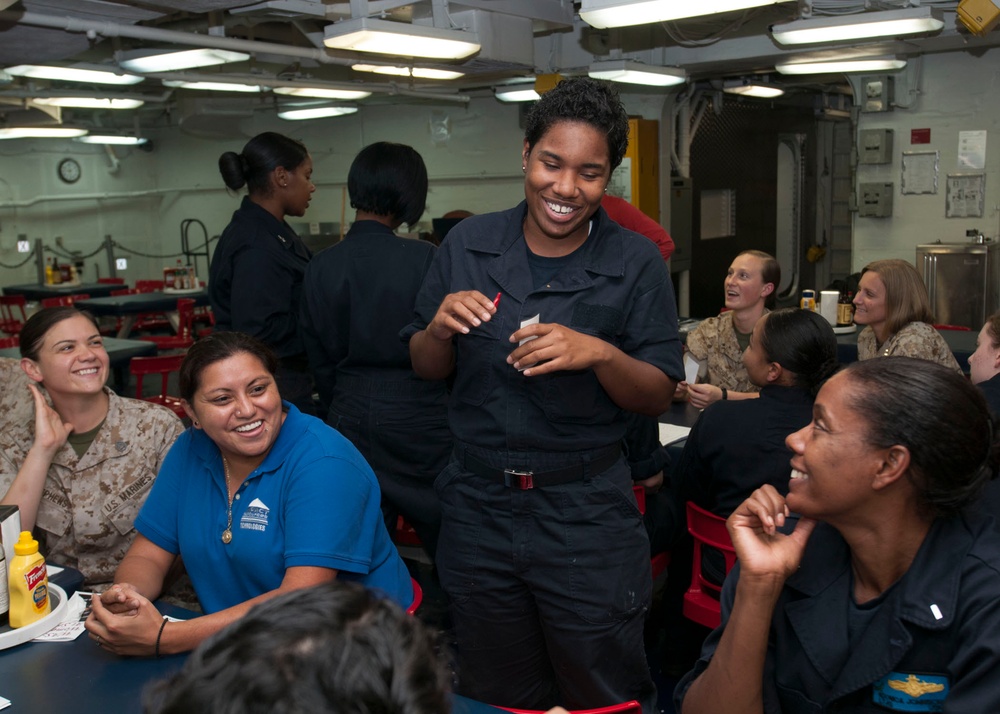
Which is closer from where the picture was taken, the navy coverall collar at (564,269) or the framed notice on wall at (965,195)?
the navy coverall collar at (564,269)

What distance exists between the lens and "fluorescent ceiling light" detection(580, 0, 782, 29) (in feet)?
14.1

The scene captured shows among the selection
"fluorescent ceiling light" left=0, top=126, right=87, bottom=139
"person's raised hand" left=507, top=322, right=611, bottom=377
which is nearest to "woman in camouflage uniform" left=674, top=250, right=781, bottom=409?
"person's raised hand" left=507, top=322, right=611, bottom=377

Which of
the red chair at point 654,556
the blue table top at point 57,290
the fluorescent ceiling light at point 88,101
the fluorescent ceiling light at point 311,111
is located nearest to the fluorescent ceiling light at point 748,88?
the fluorescent ceiling light at point 311,111

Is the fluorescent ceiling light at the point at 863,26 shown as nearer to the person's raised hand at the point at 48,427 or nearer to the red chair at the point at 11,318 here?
the person's raised hand at the point at 48,427

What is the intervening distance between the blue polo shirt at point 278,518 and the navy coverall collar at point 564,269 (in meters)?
0.61

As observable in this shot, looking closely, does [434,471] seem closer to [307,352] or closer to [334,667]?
[307,352]

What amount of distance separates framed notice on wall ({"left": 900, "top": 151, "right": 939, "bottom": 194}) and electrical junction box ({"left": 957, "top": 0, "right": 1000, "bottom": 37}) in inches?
117

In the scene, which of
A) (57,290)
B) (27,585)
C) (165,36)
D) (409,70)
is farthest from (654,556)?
(57,290)

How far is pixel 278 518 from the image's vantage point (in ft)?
7.41

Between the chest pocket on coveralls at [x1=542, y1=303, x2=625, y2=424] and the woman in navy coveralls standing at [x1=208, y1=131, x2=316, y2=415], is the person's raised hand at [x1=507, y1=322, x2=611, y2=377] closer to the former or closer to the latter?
the chest pocket on coveralls at [x1=542, y1=303, x2=625, y2=424]

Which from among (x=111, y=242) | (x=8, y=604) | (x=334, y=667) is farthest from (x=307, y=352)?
(x=111, y=242)

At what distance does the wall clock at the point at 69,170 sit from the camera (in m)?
13.1

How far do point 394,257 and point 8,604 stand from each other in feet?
6.11

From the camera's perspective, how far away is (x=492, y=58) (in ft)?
20.7
